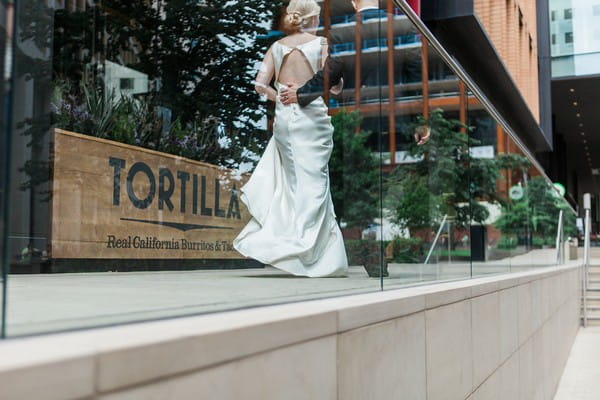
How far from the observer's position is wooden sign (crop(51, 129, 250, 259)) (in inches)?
192

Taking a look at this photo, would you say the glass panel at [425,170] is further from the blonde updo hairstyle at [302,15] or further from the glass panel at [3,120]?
the glass panel at [3,120]

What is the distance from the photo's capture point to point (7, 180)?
3.63ft

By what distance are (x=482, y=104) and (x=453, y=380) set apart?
237 centimetres

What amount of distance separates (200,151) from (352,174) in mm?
2190

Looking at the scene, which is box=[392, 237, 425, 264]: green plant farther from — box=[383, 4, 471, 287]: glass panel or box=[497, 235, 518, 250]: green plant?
box=[497, 235, 518, 250]: green plant

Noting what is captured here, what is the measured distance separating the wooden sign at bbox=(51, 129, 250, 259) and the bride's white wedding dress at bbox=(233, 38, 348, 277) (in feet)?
2.12

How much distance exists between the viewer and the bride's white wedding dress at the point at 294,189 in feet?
12.8

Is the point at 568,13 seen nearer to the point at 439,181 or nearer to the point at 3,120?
the point at 439,181

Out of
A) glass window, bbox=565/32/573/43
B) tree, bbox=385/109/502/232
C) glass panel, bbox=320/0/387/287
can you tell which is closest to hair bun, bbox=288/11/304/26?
glass panel, bbox=320/0/387/287

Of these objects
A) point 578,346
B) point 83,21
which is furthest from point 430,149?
point 578,346

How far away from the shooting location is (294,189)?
13.5ft

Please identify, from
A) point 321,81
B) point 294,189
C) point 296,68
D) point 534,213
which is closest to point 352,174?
point 294,189

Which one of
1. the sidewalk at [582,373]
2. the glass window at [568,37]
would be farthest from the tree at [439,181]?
the glass window at [568,37]

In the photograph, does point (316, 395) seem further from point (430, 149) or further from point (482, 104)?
point (482, 104)
